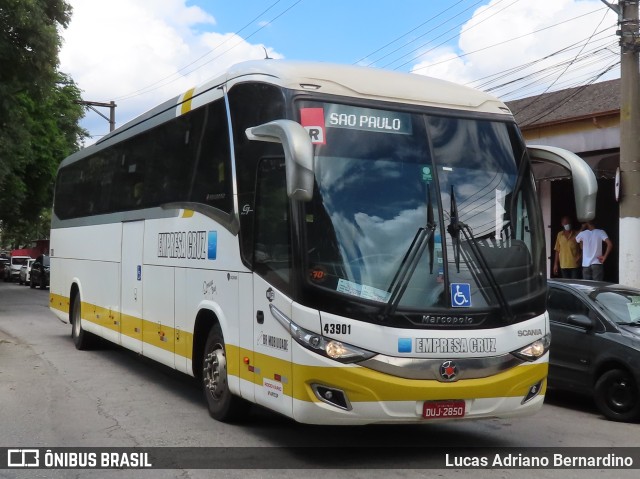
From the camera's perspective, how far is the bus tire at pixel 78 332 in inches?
541

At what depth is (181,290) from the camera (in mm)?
8898

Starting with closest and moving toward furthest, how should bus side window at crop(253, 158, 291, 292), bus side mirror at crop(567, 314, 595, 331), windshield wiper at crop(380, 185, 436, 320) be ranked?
windshield wiper at crop(380, 185, 436, 320) → bus side window at crop(253, 158, 291, 292) → bus side mirror at crop(567, 314, 595, 331)

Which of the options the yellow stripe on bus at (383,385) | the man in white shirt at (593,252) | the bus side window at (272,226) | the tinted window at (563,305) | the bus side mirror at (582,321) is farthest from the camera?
the man in white shirt at (593,252)

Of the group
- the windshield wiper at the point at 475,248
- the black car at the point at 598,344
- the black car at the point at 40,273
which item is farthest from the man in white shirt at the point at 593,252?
the black car at the point at 40,273

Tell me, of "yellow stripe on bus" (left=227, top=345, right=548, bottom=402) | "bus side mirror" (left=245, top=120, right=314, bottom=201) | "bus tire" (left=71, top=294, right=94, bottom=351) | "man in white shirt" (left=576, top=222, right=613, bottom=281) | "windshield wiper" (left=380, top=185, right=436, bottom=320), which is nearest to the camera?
"bus side mirror" (left=245, top=120, right=314, bottom=201)

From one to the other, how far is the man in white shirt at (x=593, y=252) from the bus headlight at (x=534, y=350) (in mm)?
9388

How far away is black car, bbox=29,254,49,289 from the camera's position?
38.9m

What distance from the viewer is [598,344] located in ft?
29.5

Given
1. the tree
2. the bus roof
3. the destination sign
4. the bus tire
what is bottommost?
the bus tire

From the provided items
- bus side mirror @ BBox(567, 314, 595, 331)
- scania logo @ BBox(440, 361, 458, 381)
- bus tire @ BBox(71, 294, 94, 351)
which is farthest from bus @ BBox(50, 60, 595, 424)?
bus tire @ BBox(71, 294, 94, 351)

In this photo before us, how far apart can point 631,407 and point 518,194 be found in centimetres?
322

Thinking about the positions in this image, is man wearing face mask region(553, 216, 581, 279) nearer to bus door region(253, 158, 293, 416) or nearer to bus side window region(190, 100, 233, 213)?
bus side window region(190, 100, 233, 213)

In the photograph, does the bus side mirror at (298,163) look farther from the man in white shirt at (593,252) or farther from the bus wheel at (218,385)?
the man in white shirt at (593,252)

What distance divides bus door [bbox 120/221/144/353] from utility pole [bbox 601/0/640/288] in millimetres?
7940
